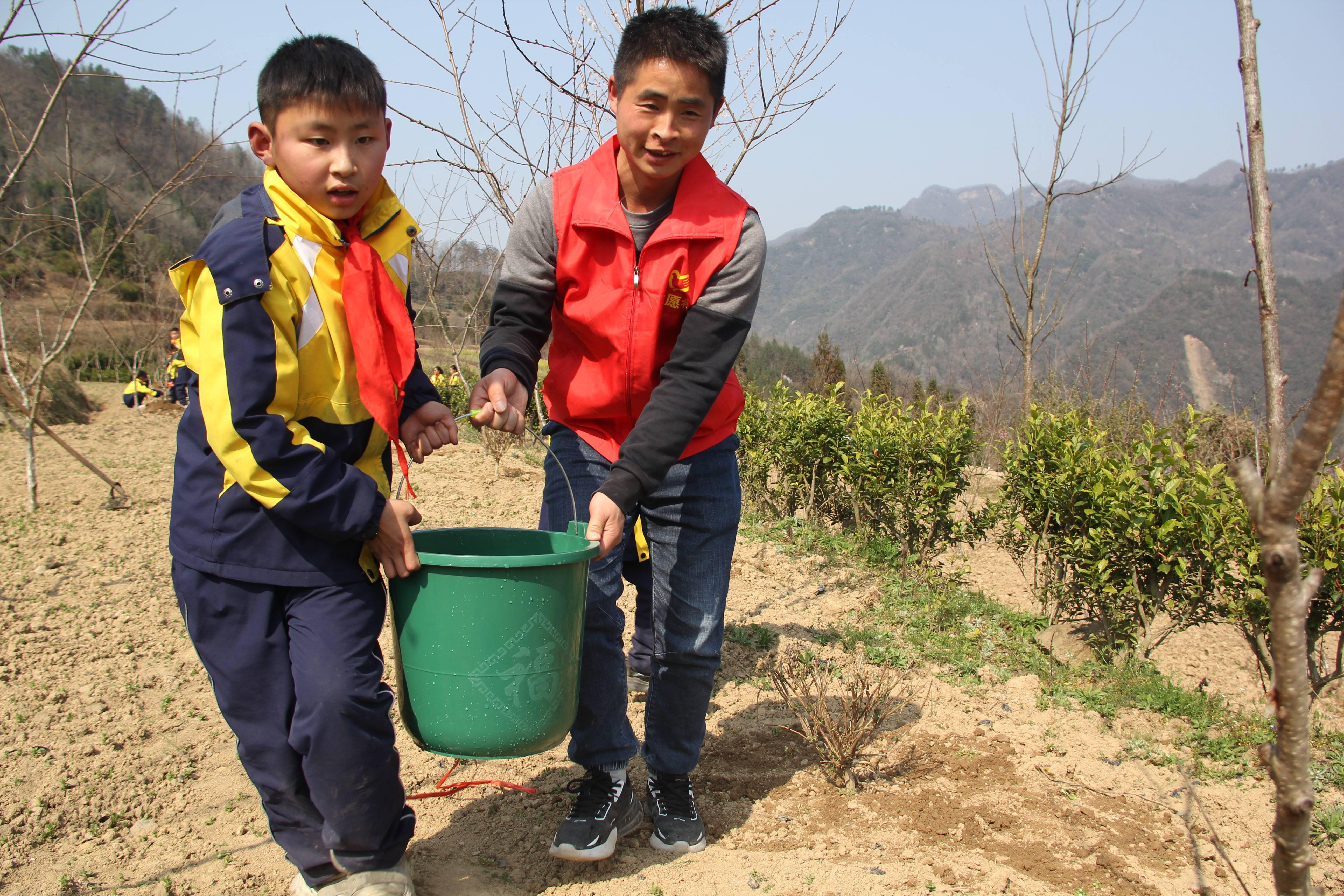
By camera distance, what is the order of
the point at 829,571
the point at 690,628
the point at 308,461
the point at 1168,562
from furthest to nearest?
the point at 829,571
the point at 1168,562
the point at 690,628
the point at 308,461

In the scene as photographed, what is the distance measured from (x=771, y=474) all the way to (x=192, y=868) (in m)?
5.40

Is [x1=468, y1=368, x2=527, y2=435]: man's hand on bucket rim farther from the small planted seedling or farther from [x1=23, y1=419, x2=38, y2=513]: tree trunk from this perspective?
[x1=23, y1=419, x2=38, y2=513]: tree trunk

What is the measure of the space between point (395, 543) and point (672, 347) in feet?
2.74

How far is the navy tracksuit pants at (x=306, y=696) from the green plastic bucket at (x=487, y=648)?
75 mm

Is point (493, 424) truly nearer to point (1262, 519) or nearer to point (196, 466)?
point (196, 466)

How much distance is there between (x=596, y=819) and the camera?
202cm

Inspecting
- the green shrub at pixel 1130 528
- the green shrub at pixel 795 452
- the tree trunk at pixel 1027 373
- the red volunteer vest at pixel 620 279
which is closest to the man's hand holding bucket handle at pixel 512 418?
the red volunteer vest at pixel 620 279

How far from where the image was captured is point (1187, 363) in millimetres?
63250

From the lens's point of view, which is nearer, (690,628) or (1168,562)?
(690,628)

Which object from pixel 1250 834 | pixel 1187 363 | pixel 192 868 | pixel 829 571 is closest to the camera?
pixel 192 868

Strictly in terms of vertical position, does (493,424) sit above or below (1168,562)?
above

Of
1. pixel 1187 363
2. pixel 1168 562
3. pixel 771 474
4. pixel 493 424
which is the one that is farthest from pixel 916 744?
pixel 1187 363

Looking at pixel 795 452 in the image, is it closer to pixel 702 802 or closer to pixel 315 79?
pixel 702 802

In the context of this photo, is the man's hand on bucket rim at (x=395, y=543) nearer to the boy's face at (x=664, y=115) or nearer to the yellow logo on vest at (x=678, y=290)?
the yellow logo on vest at (x=678, y=290)
